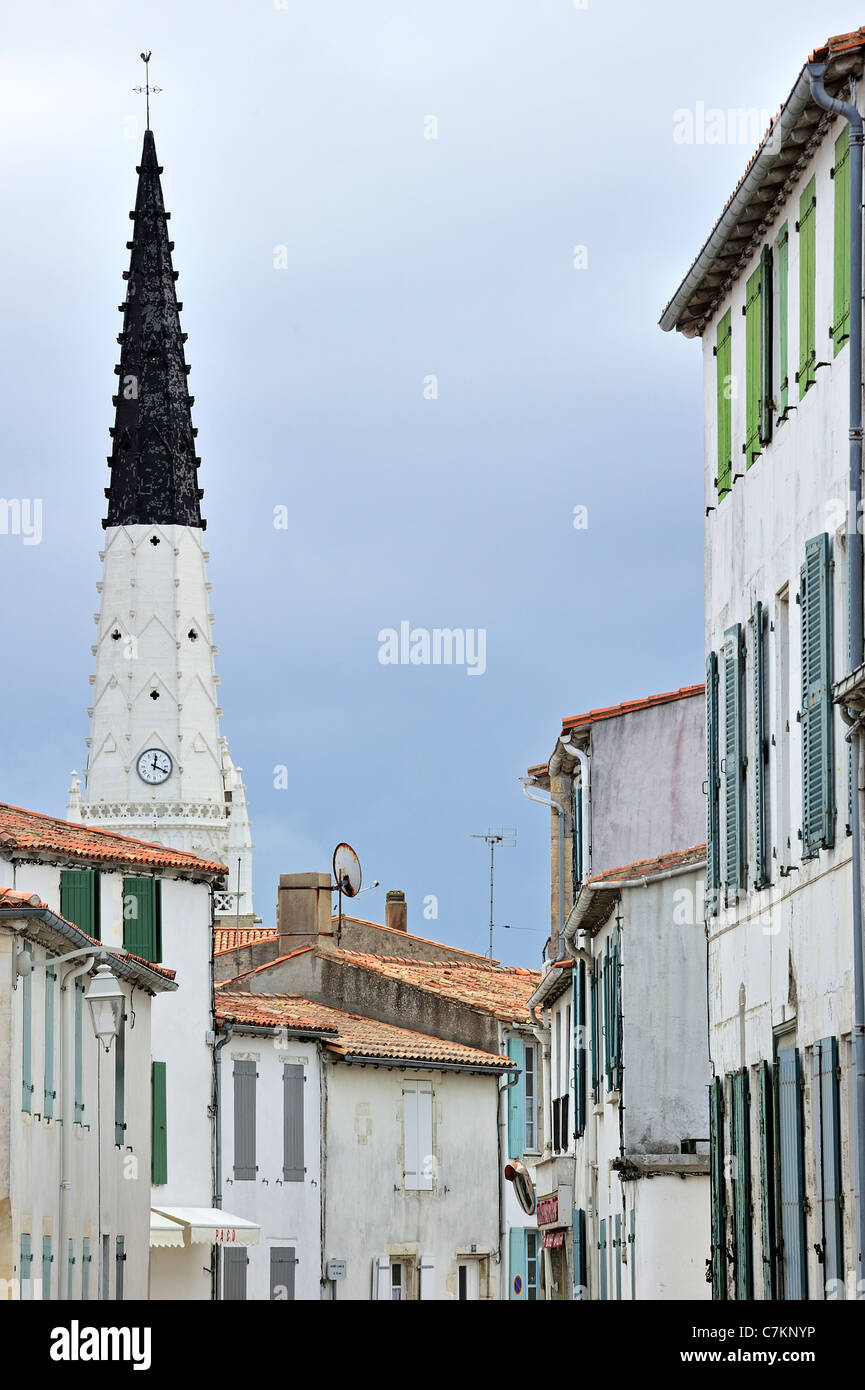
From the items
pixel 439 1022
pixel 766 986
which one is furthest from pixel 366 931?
pixel 766 986

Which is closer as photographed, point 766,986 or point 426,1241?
point 766,986

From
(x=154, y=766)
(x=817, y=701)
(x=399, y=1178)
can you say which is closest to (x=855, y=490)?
(x=817, y=701)

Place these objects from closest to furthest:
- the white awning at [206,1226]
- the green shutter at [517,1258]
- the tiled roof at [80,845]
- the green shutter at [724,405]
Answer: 1. the green shutter at [724,405]
2. the tiled roof at [80,845]
3. the white awning at [206,1226]
4. the green shutter at [517,1258]

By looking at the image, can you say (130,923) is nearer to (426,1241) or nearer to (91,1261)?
(91,1261)

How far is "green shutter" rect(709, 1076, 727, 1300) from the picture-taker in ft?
78.8

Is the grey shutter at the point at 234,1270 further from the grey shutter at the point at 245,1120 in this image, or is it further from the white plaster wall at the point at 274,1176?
the grey shutter at the point at 245,1120

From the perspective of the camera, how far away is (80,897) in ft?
136

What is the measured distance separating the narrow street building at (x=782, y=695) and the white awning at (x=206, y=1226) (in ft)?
64.1

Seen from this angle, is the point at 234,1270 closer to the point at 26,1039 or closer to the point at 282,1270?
the point at 282,1270

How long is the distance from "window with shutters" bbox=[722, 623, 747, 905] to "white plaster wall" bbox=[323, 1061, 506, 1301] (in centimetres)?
2866

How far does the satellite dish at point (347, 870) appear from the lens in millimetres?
60094

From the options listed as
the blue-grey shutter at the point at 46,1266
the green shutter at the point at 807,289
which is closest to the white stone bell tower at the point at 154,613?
the blue-grey shutter at the point at 46,1266

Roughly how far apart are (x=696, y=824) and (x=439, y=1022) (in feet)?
81.8

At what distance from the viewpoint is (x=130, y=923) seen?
43406 millimetres
